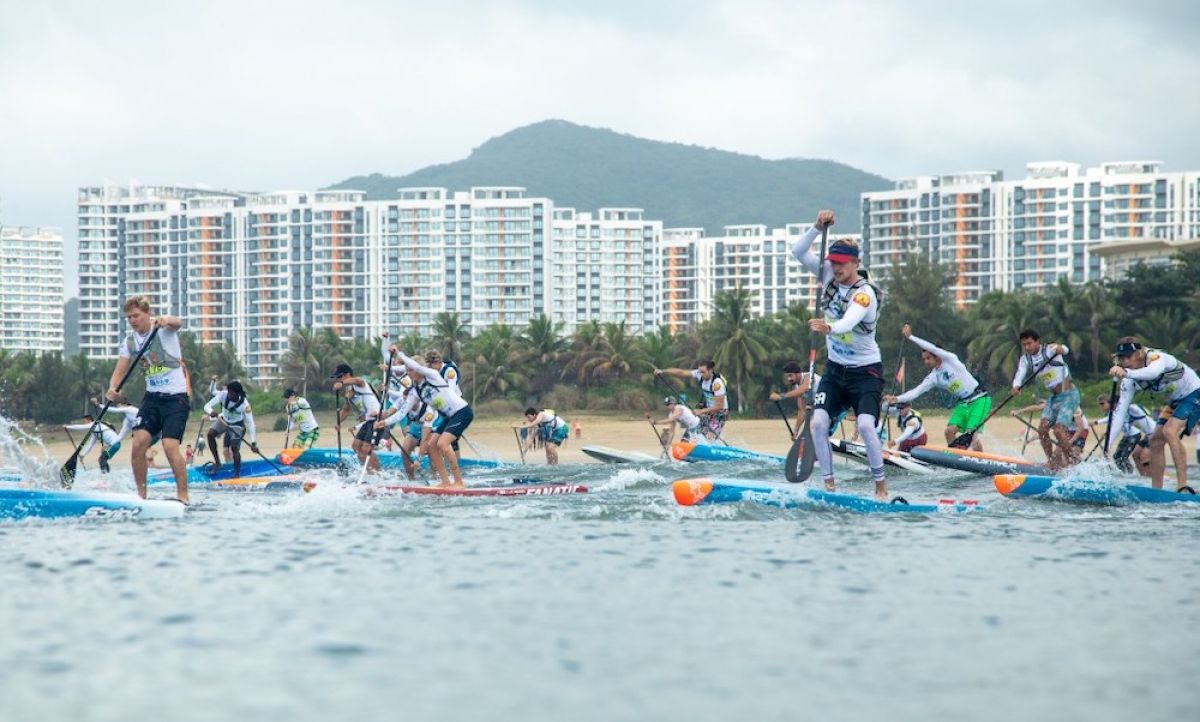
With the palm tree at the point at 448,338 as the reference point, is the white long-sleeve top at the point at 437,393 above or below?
below

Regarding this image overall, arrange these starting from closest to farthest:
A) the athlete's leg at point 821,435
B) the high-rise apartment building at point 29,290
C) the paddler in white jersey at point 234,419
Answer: the athlete's leg at point 821,435 < the paddler in white jersey at point 234,419 < the high-rise apartment building at point 29,290

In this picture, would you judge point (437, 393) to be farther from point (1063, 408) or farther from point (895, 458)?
point (1063, 408)

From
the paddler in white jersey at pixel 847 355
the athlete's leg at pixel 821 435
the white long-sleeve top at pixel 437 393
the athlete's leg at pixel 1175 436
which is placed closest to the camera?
the paddler in white jersey at pixel 847 355

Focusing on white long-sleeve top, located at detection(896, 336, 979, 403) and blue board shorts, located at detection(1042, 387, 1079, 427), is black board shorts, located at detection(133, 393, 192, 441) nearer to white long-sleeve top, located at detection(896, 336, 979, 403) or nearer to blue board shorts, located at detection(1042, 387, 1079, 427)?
white long-sleeve top, located at detection(896, 336, 979, 403)

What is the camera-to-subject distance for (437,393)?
15.7 metres

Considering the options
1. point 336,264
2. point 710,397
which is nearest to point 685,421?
point 710,397

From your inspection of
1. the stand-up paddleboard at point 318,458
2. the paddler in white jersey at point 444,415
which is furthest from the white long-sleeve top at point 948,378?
the stand-up paddleboard at point 318,458

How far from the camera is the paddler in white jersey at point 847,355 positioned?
11992 mm

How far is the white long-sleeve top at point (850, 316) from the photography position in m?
11.8

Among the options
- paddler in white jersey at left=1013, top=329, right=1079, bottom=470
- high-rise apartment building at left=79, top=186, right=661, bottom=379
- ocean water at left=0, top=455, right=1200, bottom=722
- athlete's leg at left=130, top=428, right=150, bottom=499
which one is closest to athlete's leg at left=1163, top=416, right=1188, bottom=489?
ocean water at left=0, top=455, right=1200, bottom=722

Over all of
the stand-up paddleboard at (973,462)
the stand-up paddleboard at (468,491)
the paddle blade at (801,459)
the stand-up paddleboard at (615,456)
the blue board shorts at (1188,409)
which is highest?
the blue board shorts at (1188,409)

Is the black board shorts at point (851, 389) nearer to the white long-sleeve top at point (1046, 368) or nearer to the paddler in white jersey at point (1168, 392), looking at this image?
the paddler in white jersey at point (1168, 392)

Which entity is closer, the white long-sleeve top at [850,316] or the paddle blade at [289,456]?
the white long-sleeve top at [850,316]

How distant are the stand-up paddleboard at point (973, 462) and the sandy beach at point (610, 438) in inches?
504
